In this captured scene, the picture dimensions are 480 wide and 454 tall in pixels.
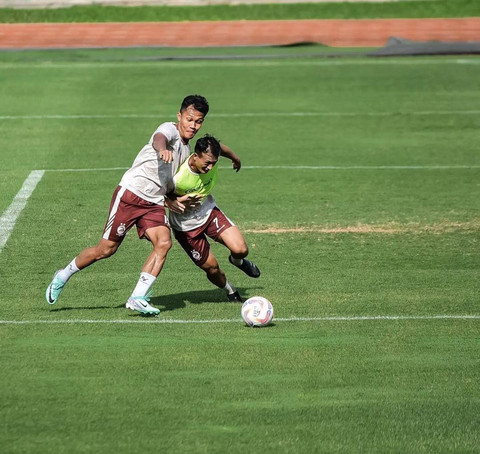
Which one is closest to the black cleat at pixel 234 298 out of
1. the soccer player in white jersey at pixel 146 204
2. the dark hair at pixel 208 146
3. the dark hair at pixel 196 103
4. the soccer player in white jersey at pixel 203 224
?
the soccer player in white jersey at pixel 203 224

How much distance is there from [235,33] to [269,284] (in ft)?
76.5

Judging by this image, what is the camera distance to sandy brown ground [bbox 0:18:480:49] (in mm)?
33312

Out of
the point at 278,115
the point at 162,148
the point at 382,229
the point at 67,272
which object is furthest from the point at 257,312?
the point at 278,115

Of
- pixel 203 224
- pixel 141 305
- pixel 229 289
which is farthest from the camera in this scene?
pixel 229 289

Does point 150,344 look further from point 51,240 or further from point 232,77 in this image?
point 232,77

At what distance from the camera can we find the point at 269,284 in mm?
12305

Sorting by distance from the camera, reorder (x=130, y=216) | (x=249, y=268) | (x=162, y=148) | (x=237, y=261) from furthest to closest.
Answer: (x=249, y=268)
(x=237, y=261)
(x=130, y=216)
(x=162, y=148)

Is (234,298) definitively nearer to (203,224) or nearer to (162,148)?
(203,224)

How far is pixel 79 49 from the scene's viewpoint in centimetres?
3120

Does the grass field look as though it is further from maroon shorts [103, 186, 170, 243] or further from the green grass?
the green grass

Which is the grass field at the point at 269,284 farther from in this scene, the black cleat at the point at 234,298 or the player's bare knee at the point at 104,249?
the player's bare knee at the point at 104,249

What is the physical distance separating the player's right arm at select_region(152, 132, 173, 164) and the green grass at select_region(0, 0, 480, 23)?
27.7 meters

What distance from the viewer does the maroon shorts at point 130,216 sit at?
35.9 feet

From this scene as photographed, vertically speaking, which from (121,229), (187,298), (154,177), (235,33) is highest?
(154,177)
